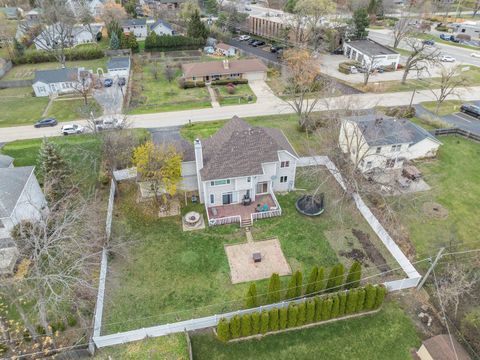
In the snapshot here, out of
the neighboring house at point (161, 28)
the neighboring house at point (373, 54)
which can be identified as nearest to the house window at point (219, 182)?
the neighboring house at point (373, 54)

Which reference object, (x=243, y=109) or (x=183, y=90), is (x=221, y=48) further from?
(x=243, y=109)

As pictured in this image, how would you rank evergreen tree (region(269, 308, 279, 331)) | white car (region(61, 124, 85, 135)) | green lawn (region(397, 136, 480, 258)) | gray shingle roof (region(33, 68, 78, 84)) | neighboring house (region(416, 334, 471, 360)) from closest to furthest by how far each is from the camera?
1. neighboring house (region(416, 334, 471, 360))
2. evergreen tree (region(269, 308, 279, 331))
3. green lawn (region(397, 136, 480, 258))
4. white car (region(61, 124, 85, 135))
5. gray shingle roof (region(33, 68, 78, 84))

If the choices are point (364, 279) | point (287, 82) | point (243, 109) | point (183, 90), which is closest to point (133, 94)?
point (183, 90)

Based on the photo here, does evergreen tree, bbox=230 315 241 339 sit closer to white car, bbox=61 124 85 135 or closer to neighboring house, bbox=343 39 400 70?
white car, bbox=61 124 85 135

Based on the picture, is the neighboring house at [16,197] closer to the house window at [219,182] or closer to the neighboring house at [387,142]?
the house window at [219,182]

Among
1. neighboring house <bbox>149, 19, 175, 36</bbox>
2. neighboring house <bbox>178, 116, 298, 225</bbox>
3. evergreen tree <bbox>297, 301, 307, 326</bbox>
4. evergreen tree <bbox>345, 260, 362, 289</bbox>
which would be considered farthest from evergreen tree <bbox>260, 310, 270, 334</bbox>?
neighboring house <bbox>149, 19, 175, 36</bbox>

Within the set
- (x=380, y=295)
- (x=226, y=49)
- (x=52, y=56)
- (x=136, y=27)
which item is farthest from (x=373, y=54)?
(x=52, y=56)
